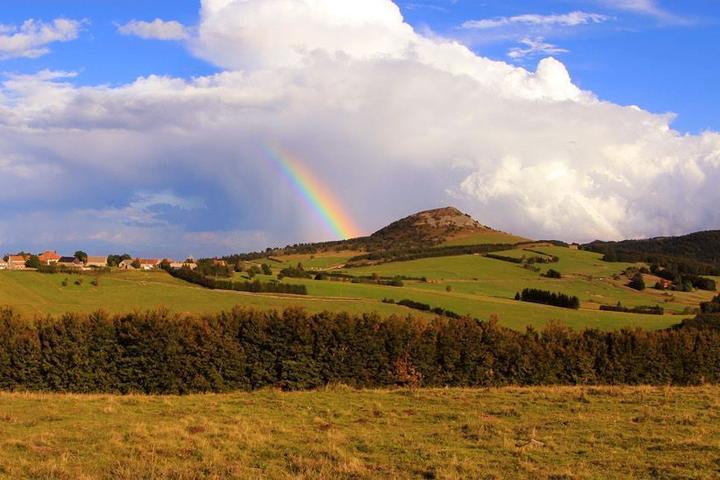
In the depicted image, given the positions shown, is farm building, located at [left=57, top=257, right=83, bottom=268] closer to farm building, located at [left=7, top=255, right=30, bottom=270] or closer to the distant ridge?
farm building, located at [left=7, top=255, right=30, bottom=270]

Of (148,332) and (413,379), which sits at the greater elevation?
(148,332)

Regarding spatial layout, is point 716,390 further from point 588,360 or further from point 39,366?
point 39,366

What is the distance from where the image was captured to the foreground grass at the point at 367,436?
34.6 feet

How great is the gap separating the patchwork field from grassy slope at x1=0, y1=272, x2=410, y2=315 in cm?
8

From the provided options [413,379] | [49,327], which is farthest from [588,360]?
[49,327]

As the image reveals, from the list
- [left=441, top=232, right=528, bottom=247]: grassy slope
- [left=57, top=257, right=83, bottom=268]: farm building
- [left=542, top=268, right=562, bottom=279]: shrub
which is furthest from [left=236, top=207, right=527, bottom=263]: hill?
[left=542, top=268, right=562, bottom=279]: shrub

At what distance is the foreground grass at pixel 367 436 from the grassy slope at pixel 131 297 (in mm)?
34991

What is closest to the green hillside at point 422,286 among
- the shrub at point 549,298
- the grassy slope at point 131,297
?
the grassy slope at point 131,297

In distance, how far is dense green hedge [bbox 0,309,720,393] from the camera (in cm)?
2528

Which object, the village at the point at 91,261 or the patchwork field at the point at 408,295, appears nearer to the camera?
the patchwork field at the point at 408,295

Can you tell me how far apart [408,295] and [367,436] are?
55.7 metres

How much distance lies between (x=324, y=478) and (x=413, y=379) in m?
17.8

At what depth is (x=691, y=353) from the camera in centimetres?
2938

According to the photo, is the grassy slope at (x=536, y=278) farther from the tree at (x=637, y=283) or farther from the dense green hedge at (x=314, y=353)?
the dense green hedge at (x=314, y=353)
